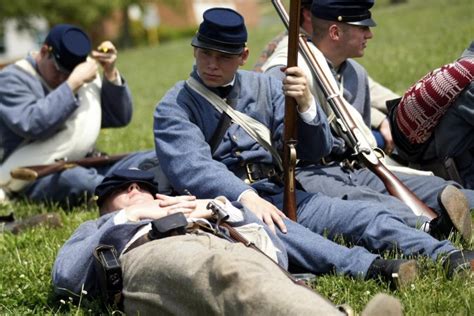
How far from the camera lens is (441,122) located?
23.0 ft

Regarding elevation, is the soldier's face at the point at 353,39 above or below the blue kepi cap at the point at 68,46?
above

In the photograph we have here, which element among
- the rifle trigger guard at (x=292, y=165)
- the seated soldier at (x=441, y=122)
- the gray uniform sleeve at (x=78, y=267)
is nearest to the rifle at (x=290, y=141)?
the rifle trigger guard at (x=292, y=165)

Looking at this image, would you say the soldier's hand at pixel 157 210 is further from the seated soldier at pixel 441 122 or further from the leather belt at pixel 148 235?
the seated soldier at pixel 441 122

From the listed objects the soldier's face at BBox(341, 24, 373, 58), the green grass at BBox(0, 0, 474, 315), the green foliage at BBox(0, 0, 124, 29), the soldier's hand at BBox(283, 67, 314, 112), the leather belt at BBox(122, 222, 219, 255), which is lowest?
the green foliage at BBox(0, 0, 124, 29)

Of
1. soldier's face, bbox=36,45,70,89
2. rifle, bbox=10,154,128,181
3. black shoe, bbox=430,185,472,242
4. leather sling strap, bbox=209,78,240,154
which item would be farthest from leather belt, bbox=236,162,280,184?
soldier's face, bbox=36,45,70,89

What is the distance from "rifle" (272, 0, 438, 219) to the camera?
6555mm

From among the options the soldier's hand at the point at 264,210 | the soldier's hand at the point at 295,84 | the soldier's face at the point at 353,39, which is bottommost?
the soldier's hand at the point at 264,210

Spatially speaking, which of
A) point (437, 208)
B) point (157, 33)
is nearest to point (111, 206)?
point (437, 208)

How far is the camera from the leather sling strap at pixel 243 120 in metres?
6.24

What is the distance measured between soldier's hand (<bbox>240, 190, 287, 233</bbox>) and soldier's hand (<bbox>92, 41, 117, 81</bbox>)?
329cm

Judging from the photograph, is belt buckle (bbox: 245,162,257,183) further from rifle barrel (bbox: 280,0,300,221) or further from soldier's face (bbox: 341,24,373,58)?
soldier's face (bbox: 341,24,373,58)

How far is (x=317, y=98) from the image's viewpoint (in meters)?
7.12

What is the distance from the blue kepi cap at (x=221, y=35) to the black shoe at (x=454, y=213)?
165 centimetres

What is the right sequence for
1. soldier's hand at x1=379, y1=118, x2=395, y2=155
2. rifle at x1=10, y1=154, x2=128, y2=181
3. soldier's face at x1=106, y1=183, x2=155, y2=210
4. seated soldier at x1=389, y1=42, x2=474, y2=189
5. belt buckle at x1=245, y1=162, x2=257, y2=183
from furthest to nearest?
rifle at x1=10, y1=154, x2=128, y2=181, soldier's hand at x1=379, y1=118, x2=395, y2=155, seated soldier at x1=389, y1=42, x2=474, y2=189, belt buckle at x1=245, y1=162, x2=257, y2=183, soldier's face at x1=106, y1=183, x2=155, y2=210
